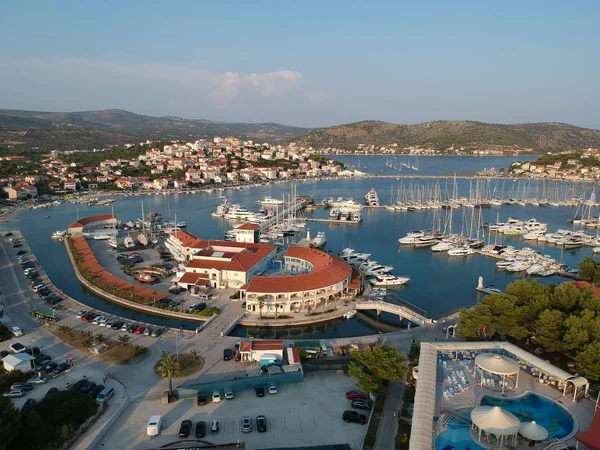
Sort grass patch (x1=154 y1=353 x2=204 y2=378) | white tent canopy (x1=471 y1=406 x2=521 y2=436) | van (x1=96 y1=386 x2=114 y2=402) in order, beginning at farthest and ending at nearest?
grass patch (x1=154 y1=353 x2=204 y2=378) → van (x1=96 y1=386 x2=114 y2=402) → white tent canopy (x1=471 y1=406 x2=521 y2=436)

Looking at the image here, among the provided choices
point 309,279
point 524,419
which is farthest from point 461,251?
point 524,419

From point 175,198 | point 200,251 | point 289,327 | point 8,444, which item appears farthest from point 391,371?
point 175,198

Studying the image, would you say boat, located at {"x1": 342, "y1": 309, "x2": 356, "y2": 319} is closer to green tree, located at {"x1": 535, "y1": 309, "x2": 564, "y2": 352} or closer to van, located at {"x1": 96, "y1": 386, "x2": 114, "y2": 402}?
green tree, located at {"x1": 535, "y1": 309, "x2": 564, "y2": 352}

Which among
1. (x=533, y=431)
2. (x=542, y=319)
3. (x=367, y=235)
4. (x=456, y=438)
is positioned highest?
(x=542, y=319)

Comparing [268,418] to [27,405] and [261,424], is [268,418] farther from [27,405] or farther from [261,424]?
[27,405]

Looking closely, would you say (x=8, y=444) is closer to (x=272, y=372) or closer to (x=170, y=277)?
(x=272, y=372)

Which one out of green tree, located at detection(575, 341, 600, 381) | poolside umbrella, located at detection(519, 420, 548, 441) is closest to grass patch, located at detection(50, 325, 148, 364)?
poolside umbrella, located at detection(519, 420, 548, 441)

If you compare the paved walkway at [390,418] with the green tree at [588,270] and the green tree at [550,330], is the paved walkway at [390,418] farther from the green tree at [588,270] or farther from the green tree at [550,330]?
the green tree at [588,270]
